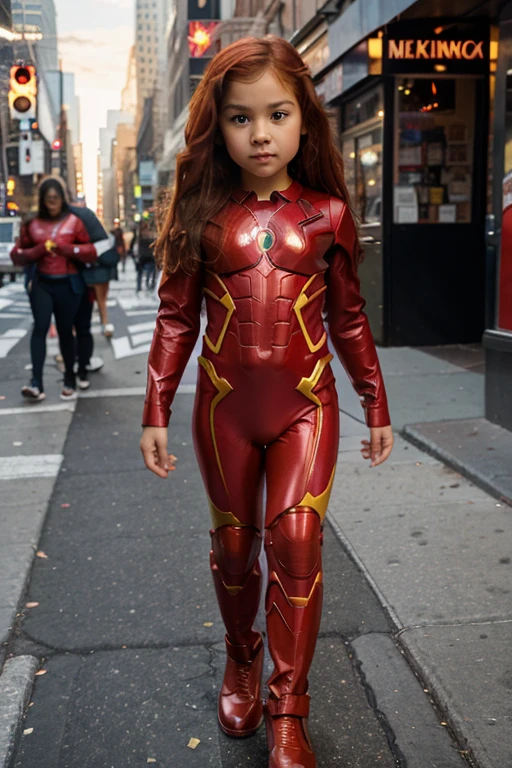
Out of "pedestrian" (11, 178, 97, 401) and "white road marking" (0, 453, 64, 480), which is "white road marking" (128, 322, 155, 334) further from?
"white road marking" (0, 453, 64, 480)

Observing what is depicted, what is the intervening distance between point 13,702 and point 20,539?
1.70m

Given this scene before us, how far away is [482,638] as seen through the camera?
3.35 metres

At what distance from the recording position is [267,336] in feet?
8.31

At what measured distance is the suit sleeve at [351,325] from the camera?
2.65 m

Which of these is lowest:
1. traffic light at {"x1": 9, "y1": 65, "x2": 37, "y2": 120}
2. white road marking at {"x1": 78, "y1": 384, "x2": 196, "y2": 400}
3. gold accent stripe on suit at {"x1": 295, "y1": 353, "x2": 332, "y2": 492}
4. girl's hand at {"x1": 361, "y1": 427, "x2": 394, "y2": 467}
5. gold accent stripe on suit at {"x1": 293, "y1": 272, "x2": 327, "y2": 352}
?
white road marking at {"x1": 78, "y1": 384, "x2": 196, "y2": 400}

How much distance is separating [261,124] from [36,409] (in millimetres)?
6067

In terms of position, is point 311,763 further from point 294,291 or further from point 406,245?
point 406,245

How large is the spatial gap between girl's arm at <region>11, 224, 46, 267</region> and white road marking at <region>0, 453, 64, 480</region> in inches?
92.8

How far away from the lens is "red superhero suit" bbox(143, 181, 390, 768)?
2504mm

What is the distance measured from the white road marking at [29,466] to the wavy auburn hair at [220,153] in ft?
11.6

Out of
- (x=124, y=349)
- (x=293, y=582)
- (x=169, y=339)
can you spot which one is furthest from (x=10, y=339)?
(x=293, y=582)

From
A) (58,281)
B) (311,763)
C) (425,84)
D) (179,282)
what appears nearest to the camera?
(311,763)

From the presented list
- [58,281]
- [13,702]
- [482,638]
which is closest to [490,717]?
[482,638]

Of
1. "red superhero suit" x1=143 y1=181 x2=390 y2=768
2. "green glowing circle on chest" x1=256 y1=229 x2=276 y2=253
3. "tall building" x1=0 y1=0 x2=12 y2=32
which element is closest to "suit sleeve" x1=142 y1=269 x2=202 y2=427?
"red superhero suit" x1=143 y1=181 x2=390 y2=768
